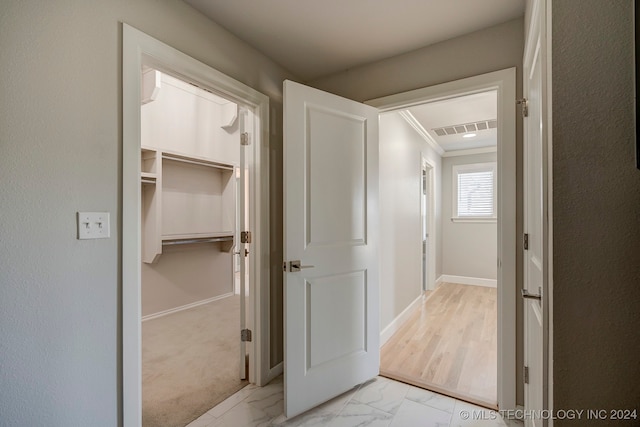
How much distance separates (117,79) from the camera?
1.36 metres

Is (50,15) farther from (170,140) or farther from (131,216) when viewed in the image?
(170,140)

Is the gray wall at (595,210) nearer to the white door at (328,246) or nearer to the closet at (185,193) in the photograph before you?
the white door at (328,246)

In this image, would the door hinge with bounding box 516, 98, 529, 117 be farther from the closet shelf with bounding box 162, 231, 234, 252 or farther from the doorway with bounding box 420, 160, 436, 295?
the closet shelf with bounding box 162, 231, 234, 252

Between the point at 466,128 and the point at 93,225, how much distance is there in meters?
4.16

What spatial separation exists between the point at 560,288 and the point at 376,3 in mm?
1671

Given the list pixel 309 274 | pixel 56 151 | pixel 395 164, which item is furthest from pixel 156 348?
pixel 395 164

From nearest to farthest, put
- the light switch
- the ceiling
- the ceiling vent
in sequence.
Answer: the light switch → the ceiling → the ceiling vent

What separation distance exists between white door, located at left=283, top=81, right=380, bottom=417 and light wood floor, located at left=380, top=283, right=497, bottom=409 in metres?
0.40

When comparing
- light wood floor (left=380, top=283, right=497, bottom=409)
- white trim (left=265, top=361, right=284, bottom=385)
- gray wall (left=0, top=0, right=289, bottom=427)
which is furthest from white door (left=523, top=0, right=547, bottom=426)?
gray wall (left=0, top=0, right=289, bottom=427)

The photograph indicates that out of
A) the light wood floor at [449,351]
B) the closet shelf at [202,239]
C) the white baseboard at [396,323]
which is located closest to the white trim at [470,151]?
the light wood floor at [449,351]

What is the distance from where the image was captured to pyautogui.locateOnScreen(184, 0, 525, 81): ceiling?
169 centimetres

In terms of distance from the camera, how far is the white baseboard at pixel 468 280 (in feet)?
16.9

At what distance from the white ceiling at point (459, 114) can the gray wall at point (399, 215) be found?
8.1 inches

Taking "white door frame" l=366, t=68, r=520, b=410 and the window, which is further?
the window
